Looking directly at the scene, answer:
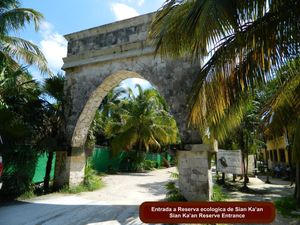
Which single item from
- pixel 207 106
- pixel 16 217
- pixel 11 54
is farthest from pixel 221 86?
pixel 11 54

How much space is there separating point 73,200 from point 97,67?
391 cm

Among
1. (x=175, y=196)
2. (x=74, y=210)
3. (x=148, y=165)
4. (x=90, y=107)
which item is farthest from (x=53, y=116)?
(x=148, y=165)

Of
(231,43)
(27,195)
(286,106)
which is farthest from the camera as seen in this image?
(27,195)

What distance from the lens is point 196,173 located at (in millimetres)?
6234

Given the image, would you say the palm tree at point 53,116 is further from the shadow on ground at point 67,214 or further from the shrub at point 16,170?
the shadow on ground at point 67,214

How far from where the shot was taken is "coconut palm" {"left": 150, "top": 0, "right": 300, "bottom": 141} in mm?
3088

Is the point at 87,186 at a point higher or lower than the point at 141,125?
lower

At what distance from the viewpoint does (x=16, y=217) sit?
538cm

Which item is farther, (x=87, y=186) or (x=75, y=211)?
(x=87, y=186)

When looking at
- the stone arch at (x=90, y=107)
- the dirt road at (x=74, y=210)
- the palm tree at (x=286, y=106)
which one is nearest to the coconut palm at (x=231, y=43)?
the palm tree at (x=286, y=106)

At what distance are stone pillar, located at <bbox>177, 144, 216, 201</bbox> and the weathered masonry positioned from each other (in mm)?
23

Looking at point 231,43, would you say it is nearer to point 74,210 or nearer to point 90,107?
point 74,210

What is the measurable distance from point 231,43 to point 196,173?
141 inches

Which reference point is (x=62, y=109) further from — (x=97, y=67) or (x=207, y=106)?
(x=207, y=106)
